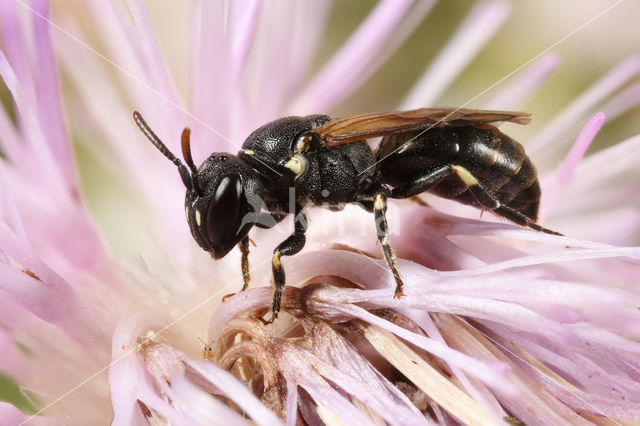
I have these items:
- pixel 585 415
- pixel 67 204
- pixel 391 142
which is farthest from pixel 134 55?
pixel 585 415

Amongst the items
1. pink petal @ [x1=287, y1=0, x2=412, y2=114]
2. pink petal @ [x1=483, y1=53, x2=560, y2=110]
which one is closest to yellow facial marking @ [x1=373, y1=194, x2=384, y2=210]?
pink petal @ [x1=287, y1=0, x2=412, y2=114]

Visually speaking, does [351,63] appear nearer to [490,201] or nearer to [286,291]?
[490,201]

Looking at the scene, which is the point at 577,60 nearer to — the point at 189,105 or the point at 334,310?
the point at 189,105

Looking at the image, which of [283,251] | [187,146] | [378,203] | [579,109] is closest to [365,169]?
[378,203]

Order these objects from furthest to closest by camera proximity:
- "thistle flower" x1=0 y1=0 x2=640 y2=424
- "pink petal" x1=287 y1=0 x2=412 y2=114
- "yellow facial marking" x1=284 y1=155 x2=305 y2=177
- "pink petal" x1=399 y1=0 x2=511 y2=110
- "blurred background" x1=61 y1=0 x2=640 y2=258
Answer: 1. "blurred background" x1=61 y1=0 x2=640 y2=258
2. "pink petal" x1=399 y1=0 x2=511 y2=110
3. "pink petal" x1=287 y1=0 x2=412 y2=114
4. "yellow facial marking" x1=284 y1=155 x2=305 y2=177
5. "thistle flower" x1=0 y1=0 x2=640 y2=424

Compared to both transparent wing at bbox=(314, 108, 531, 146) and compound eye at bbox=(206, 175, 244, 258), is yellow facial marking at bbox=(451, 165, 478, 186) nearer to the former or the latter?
transparent wing at bbox=(314, 108, 531, 146)

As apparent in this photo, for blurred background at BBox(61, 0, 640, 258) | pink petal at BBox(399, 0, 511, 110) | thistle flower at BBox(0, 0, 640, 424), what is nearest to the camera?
thistle flower at BBox(0, 0, 640, 424)
